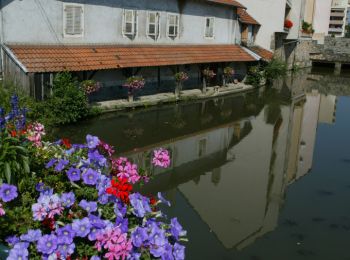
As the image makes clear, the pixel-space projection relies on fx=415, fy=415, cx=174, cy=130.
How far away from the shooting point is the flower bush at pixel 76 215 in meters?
3.35

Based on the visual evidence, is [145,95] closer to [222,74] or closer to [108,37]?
[108,37]

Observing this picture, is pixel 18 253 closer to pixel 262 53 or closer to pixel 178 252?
pixel 178 252

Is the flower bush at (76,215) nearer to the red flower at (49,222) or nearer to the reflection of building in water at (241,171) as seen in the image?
the red flower at (49,222)

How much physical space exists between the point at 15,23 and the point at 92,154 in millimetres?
12286

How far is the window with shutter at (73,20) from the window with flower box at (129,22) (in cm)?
237

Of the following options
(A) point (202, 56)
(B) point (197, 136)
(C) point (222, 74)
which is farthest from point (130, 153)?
(C) point (222, 74)

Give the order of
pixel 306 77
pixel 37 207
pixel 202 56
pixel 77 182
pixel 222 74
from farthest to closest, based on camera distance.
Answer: pixel 306 77 < pixel 222 74 < pixel 202 56 < pixel 77 182 < pixel 37 207

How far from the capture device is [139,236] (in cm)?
352

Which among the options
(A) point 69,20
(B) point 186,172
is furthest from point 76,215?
(A) point 69,20

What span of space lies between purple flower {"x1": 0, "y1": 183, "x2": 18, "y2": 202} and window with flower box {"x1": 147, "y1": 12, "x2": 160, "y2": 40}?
17.3 m

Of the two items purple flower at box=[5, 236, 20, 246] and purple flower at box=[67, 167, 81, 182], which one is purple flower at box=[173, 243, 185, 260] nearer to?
purple flower at box=[67, 167, 81, 182]

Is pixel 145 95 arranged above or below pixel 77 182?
below

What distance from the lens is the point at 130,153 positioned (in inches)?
490

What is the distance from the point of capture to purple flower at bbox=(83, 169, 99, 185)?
156 inches
